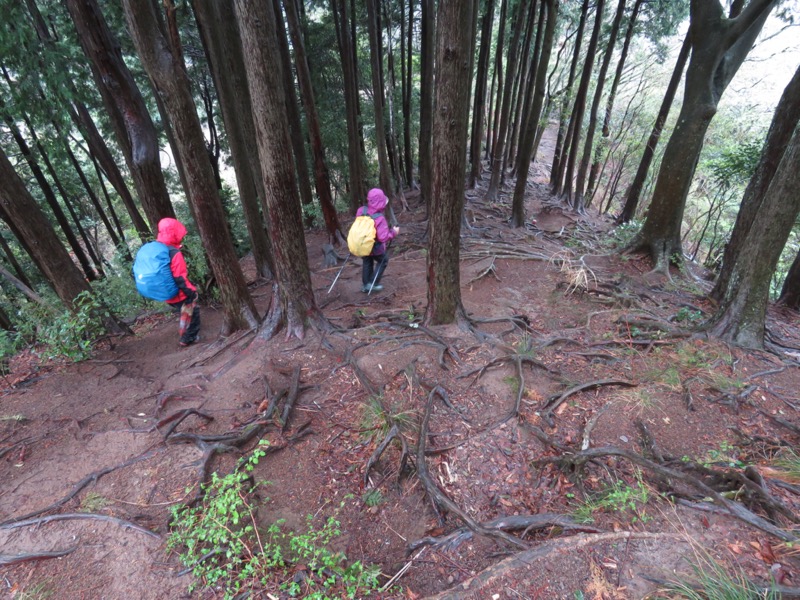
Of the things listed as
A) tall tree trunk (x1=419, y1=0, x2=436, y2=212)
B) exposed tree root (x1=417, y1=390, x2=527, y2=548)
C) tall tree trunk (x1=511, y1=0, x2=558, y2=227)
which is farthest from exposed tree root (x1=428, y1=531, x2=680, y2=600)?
tall tree trunk (x1=511, y1=0, x2=558, y2=227)

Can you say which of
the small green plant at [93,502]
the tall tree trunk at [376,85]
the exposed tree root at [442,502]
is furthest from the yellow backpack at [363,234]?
the tall tree trunk at [376,85]

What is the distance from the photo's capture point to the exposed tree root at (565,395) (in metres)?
4.01

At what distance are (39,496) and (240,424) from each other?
5.34 feet

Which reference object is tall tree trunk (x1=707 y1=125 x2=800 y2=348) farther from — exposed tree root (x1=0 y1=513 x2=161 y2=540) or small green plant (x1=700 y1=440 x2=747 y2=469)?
exposed tree root (x1=0 y1=513 x2=161 y2=540)

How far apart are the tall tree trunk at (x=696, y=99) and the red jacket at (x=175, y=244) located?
30.5ft

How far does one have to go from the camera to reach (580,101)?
13289 mm

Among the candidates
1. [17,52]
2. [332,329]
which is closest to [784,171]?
[332,329]

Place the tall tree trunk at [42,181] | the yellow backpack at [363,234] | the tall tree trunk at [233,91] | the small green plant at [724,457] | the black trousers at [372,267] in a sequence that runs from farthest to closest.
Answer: the tall tree trunk at [42,181] < the black trousers at [372,267] < the yellow backpack at [363,234] < the tall tree trunk at [233,91] < the small green plant at [724,457]

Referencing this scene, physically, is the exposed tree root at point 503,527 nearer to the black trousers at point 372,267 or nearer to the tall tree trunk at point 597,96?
the black trousers at point 372,267

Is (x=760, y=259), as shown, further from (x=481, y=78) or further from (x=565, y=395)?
(x=481, y=78)

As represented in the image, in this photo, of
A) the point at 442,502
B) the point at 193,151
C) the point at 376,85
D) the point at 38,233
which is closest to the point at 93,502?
the point at 442,502

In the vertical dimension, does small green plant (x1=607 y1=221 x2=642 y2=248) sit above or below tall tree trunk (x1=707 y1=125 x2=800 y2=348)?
below

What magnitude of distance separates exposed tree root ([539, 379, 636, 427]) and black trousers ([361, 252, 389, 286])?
14.5 feet

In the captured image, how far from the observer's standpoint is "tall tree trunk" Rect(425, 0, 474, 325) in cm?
375
